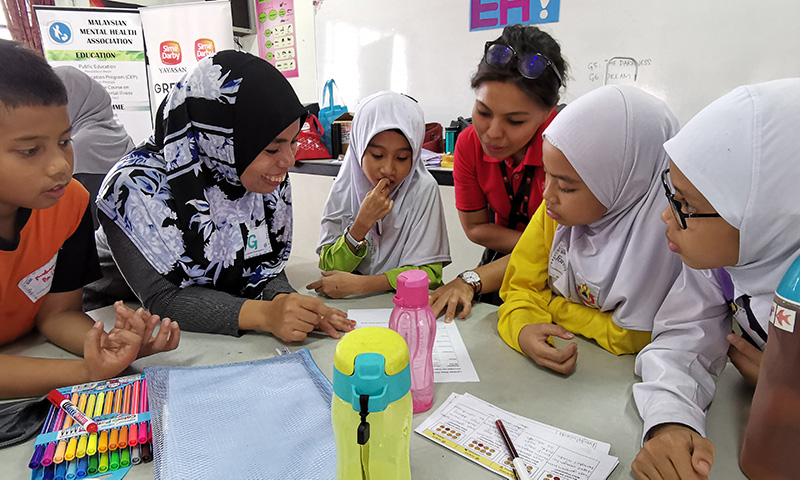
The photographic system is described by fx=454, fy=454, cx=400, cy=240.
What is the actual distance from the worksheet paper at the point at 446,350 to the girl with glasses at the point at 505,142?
79mm

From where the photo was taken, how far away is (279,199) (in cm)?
126

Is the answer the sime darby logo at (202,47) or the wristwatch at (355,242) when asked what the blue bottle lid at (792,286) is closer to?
the wristwatch at (355,242)

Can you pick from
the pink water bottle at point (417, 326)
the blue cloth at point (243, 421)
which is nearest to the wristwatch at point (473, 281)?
the pink water bottle at point (417, 326)

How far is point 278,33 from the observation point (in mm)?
3924

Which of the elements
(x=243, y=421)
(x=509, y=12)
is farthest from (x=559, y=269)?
(x=509, y=12)

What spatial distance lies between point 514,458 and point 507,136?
96 cm

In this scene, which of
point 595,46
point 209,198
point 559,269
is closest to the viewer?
point 559,269

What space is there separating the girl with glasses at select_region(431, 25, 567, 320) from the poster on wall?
264 centimetres

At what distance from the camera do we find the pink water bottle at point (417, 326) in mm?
690

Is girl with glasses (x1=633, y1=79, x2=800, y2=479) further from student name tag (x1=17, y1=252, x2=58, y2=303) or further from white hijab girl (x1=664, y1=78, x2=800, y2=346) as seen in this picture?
student name tag (x1=17, y1=252, x2=58, y2=303)

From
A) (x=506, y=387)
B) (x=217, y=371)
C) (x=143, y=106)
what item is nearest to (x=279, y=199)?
(x=217, y=371)

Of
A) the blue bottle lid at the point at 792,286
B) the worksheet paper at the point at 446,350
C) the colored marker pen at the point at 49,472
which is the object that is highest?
the blue bottle lid at the point at 792,286

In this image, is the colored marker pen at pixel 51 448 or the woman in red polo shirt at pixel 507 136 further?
the woman in red polo shirt at pixel 507 136

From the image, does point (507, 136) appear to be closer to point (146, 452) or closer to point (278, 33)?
point (146, 452)
